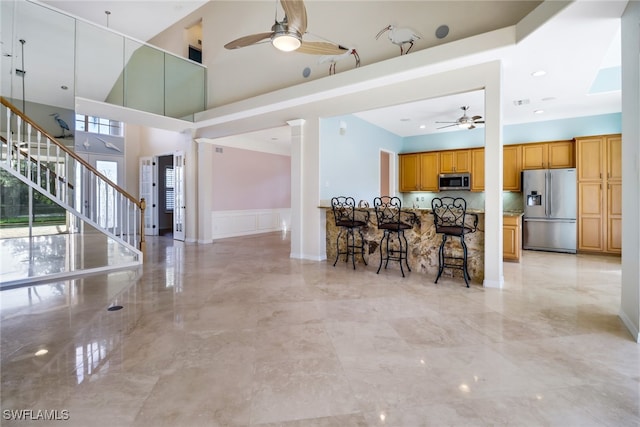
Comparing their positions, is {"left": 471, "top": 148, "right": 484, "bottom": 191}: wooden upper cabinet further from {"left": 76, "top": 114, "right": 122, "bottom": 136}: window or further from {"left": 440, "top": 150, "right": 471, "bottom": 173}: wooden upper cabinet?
{"left": 76, "top": 114, "right": 122, "bottom": 136}: window

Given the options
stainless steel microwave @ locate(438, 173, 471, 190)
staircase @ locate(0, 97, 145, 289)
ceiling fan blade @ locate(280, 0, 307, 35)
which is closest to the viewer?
ceiling fan blade @ locate(280, 0, 307, 35)

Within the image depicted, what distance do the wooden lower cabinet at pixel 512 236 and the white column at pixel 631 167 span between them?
2.48 m

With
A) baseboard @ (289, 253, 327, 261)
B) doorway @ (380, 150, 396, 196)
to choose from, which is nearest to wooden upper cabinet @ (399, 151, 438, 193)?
doorway @ (380, 150, 396, 196)

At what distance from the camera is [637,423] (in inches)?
58.7

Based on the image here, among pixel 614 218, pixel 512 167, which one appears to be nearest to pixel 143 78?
pixel 512 167

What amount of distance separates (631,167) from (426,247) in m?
2.37

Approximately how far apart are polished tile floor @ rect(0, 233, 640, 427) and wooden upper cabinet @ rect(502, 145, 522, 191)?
329cm

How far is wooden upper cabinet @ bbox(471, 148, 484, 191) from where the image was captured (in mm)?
7291

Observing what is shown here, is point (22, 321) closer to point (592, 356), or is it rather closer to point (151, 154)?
point (592, 356)

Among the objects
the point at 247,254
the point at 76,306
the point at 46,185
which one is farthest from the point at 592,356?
the point at 46,185

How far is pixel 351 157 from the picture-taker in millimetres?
6383

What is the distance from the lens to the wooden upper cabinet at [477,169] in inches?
287

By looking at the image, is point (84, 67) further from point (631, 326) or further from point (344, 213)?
point (631, 326)

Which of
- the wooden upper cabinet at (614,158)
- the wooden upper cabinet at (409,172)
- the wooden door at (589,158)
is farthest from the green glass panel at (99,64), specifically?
the wooden upper cabinet at (614,158)
